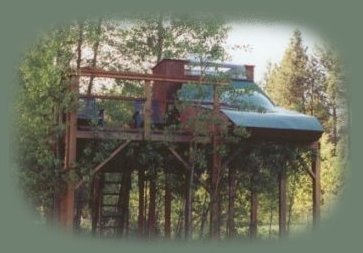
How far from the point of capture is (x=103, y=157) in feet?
43.1

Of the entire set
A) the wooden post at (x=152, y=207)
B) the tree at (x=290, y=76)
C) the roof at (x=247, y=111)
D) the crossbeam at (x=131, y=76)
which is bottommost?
the wooden post at (x=152, y=207)

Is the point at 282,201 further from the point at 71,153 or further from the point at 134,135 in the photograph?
the point at 71,153

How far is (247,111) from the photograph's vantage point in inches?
556

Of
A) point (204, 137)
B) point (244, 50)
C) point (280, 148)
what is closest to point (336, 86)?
point (244, 50)

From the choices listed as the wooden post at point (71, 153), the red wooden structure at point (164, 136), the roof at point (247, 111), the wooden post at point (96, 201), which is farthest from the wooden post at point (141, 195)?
the wooden post at point (71, 153)

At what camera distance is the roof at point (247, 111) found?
13453 mm

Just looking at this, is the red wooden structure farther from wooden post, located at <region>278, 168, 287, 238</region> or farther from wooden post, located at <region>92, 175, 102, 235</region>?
wooden post, located at <region>92, 175, 102, 235</region>

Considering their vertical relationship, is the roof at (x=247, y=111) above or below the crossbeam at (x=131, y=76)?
below

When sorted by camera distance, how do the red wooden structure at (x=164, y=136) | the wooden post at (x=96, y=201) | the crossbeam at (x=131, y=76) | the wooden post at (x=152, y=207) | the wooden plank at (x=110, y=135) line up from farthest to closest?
the wooden post at (x=96, y=201) → the wooden post at (x=152, y=207) → the wooden plank at (x=110, y=135) → the red wooden structure at (x=164, y=136) → the crossbeam at (x=131, y=76)

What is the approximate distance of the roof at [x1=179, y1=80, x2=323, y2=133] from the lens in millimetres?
13453

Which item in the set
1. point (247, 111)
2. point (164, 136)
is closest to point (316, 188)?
point (247, 111)

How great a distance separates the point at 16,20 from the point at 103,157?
3.40m

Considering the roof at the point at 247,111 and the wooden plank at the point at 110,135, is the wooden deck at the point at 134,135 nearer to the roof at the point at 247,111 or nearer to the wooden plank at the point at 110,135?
the wooden plank at the point at 110,135

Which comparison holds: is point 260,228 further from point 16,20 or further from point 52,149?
point 16,20
